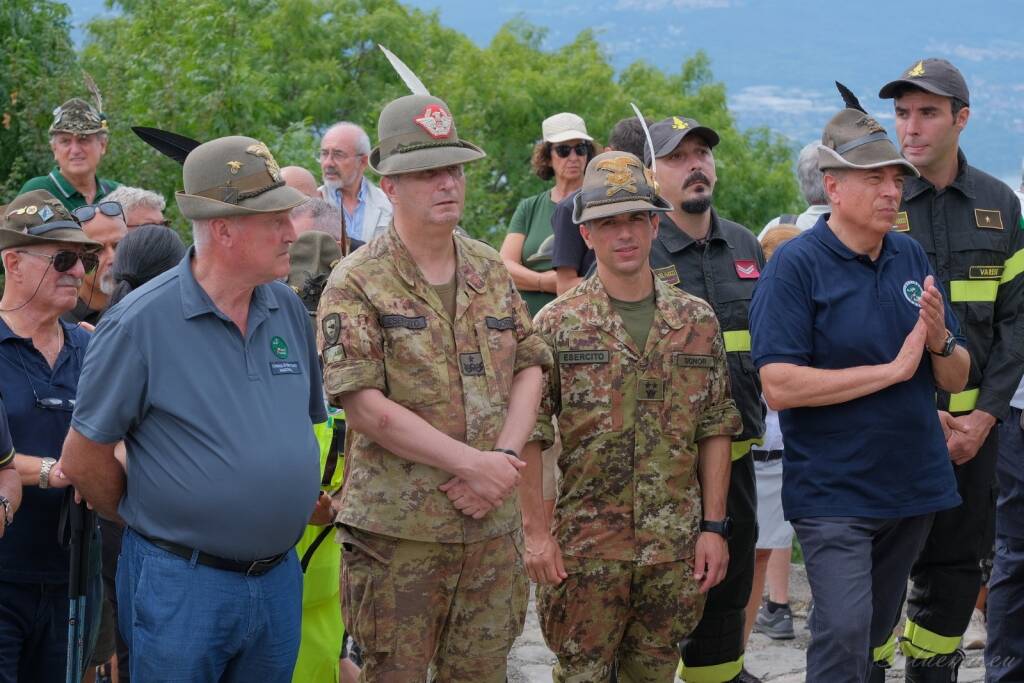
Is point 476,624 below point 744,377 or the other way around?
below

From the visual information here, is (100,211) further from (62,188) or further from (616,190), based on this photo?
(616,190)

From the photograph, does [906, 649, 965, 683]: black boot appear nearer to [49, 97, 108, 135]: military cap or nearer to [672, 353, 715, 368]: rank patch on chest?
[672, 353, 715, 368]: rank patch on chest

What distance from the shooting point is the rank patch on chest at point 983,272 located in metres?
5.32

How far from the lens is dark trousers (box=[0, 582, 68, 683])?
429cm

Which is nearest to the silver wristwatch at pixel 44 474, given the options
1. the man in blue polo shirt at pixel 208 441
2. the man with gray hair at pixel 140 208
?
the man in blue polo shirt at pixel 208 441

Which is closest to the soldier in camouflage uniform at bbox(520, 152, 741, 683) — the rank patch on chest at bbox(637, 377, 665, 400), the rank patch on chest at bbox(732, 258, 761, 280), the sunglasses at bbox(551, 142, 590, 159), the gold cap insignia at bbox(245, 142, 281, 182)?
the rank patch on chest at bbox(637, 377, 665, 400)

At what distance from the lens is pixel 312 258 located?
18.6 feet

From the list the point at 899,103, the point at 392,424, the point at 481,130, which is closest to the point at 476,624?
the point at 392,424

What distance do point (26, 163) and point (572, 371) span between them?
7174mm

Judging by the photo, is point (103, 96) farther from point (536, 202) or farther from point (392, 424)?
point (392, 424)

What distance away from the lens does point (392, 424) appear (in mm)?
4078

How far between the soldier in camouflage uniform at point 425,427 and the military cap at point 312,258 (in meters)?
1.29

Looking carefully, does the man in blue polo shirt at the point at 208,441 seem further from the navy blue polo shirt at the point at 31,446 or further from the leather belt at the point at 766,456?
the leather belt at the point at 766,456

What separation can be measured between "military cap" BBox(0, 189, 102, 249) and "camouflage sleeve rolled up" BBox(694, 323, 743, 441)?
7.82 feet
